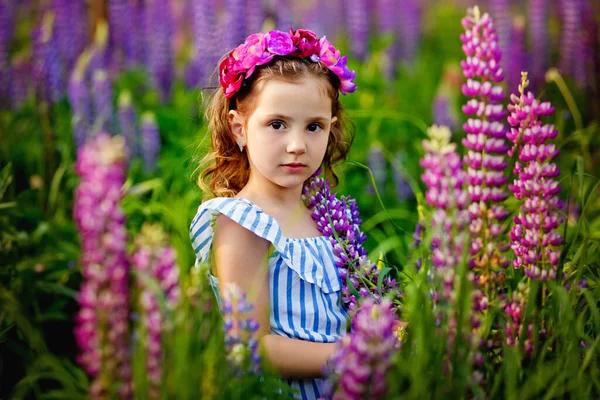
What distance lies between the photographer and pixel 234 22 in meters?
5.23

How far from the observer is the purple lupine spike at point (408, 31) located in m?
7.41

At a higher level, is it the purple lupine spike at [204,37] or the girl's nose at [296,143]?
the purple lupine spike at [204,37]

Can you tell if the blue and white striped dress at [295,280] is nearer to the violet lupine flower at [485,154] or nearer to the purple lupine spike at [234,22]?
the violet lupine flower at [485,154]

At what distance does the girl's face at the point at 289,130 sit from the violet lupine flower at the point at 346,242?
19 cm

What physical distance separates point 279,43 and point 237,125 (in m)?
0.32

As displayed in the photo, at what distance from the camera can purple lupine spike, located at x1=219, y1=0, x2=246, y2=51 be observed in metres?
5.17

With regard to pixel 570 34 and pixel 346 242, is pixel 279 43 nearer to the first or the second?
pixel 346 242

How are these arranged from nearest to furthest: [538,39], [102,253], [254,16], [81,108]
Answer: [102,253] < [81,108] < [254,16] < [538,39]

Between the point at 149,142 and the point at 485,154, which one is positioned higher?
the point at 485,154

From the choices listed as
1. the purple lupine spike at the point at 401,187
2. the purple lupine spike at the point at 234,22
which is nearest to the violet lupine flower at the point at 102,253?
the purple lupine spike at the point at 401,187

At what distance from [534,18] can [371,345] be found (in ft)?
19.0

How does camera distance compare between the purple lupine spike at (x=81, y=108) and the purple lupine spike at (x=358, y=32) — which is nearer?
the purple lupine spike at (x=81, y=108)

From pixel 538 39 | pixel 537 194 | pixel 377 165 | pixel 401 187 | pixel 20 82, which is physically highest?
pixel 538 39

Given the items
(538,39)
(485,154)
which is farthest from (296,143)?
(538,39)
